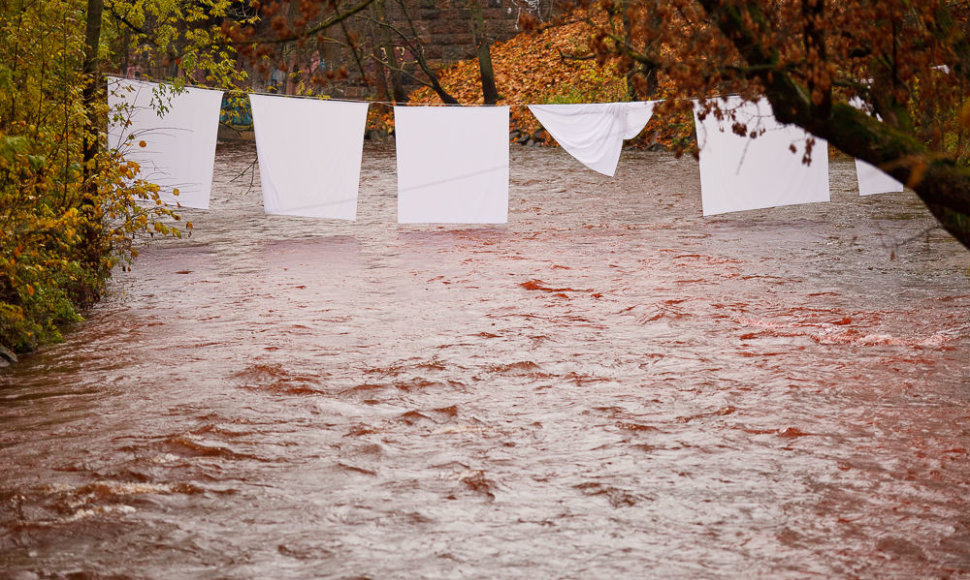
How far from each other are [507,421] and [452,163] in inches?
293

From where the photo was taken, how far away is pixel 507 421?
6.91m

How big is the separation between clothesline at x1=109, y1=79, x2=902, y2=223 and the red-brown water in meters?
1.21

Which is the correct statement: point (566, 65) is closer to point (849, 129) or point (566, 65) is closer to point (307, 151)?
point (307, 151)

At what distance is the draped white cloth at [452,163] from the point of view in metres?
13.8

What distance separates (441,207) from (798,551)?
Answer: 9.70 m

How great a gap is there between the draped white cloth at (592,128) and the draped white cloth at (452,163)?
0.64 metres

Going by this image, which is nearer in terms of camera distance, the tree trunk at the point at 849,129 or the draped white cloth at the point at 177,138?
the tree trunk at the point at 849,129

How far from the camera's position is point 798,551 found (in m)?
4.90

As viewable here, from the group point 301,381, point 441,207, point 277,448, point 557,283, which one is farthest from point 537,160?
point 277,448

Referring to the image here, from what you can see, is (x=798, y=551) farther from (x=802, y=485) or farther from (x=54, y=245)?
(x=54, y=245)

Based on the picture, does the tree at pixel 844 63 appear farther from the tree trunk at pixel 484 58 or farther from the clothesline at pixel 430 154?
the tree trunk at pixel 484 58

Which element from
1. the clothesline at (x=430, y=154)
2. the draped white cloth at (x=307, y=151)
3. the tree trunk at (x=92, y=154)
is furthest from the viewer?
the draped white cloth at (x=307, y=151)

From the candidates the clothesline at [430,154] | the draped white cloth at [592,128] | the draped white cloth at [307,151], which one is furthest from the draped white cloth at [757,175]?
the draped white cloth at [307,151]

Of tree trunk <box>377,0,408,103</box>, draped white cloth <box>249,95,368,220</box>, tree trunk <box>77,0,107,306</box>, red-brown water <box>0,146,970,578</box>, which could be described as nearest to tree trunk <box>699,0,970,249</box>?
red-brown water <box>0,146,970,578</box>
